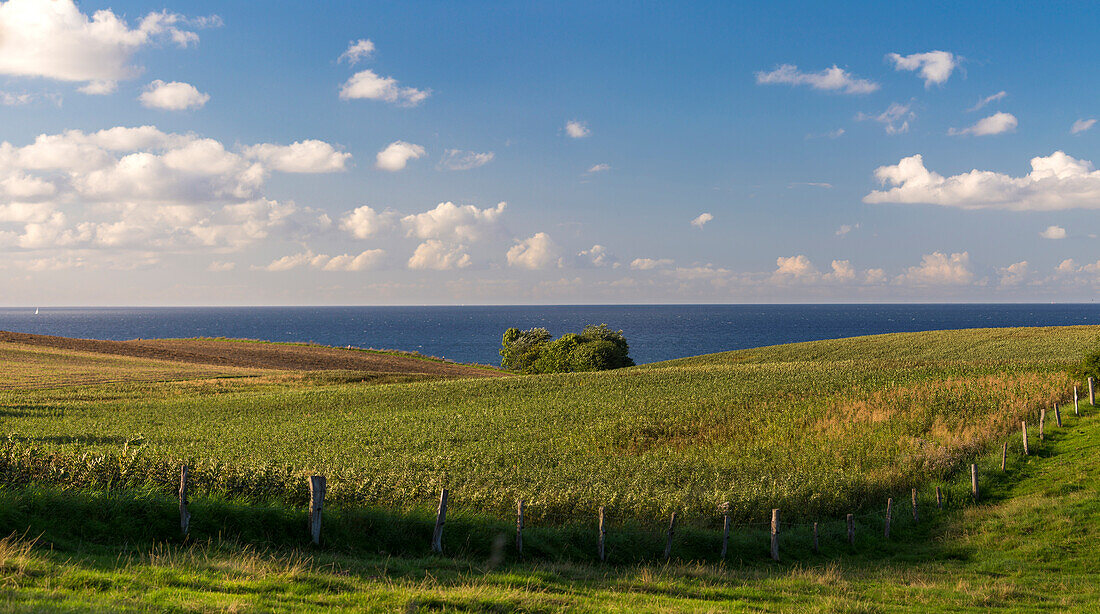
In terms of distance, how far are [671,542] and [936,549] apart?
30.6ft

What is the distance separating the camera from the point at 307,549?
15.2 m

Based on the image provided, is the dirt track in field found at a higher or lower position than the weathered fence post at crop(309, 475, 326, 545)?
lower

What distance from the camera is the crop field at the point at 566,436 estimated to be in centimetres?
2050

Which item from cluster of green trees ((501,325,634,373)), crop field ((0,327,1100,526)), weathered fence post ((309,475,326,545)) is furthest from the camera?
cluster of green trees ((501,325,634,373))

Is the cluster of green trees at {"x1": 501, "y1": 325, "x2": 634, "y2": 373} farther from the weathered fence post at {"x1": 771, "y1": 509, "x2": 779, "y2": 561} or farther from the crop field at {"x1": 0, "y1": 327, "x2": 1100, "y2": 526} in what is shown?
the weathered fence post at {"x1": 771, "y1": 509, "x2": 779, "y2": 561}

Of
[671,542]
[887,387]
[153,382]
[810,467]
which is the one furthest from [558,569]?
[153,382]

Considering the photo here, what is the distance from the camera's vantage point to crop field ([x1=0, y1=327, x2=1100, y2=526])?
67.3 feet

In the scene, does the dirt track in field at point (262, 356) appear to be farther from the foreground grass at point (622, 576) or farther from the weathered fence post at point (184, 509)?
the weathered fence post at point (184, 509)

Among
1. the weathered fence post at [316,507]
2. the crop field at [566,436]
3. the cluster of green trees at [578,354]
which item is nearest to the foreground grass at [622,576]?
the weathered fence post at [316,507]

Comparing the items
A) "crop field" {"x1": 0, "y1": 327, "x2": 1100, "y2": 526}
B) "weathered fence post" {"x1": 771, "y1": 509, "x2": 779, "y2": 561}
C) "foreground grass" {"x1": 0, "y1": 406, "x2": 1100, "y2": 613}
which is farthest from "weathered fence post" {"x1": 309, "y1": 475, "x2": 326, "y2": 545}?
"weathered fence post" {"x1": 771, "y1": 509, "x2": 779, "y2": 561}

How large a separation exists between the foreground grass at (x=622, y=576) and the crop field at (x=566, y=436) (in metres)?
3.42

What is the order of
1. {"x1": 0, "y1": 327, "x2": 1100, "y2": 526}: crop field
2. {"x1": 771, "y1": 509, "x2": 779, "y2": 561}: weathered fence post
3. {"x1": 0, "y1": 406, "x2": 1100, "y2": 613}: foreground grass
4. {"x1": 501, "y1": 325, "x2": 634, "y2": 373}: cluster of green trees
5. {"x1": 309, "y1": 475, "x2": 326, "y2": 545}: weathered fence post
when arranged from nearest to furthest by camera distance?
{"x1": 0, "y1": 406, "x2": 1100, "y2": 613}: foreground grass, {"x1": 309, "y1": 475, "x2": 326, "y2": 545}: weathered fence post, {"x1": 771, "y1": 509, "x2": 779, "y2": 561}: weathered fence post, {"x1": 0, "y1": 327, "x2": 1100, "y2": 526}: crop field, {"x1": 501, "y1": 325, "x2": 634, "y2": 373}: cluster of green trees

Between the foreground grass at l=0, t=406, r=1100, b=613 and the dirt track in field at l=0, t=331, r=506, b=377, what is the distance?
70.8 metres

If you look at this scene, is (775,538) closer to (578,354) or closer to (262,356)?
(578,354)
